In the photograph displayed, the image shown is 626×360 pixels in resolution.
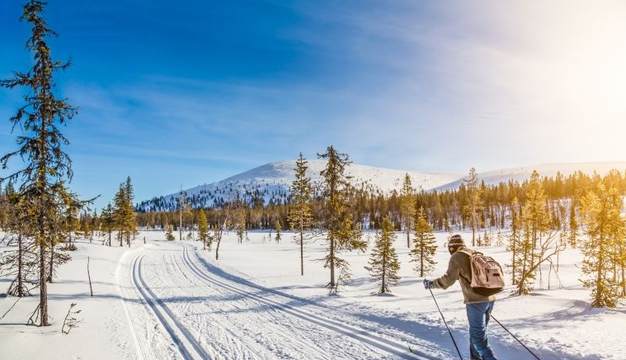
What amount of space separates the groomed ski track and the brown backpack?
2966mm

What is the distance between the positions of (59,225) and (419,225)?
3009 cm

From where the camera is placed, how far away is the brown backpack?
19.3ft

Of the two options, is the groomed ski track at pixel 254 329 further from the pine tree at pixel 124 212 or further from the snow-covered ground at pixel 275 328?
the pine tree at pixel 124 212

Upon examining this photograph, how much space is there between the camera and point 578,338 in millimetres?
8773

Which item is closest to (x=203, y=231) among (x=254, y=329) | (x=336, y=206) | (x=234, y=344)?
(x=336, y=206)

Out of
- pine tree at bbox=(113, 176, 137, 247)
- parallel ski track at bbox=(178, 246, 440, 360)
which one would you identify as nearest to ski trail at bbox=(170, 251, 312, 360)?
parallel ski track at bbox=(178, 246, 440, 360)

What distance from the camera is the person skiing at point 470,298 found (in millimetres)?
6043

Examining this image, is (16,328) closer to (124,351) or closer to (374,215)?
(124,351)

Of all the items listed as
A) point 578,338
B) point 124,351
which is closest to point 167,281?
point 124,351

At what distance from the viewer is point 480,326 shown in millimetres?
6203

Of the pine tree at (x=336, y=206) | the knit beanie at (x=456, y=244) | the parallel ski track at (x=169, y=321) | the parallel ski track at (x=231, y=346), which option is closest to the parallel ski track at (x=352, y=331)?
the parallel ski track at (x=231, y=346)

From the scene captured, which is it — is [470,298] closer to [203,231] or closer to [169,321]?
[169,321]

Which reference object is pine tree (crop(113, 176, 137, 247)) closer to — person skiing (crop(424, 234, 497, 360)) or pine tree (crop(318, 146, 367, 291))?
pine tree (crop(318, 146, 367, 291))

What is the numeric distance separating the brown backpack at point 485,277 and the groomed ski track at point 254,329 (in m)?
2.97
